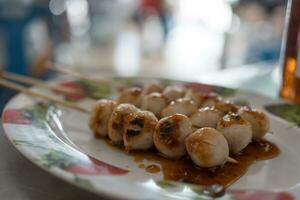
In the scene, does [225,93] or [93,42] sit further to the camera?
[93,42]

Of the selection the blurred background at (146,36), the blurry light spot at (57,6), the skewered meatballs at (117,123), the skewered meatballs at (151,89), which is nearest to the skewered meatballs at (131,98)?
the skewered meatballs at (151,89)

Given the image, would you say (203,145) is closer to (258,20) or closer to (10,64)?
(10,64)

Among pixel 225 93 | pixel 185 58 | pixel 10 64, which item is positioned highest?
pixel 225 93

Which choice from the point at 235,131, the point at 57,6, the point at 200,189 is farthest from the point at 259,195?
the point at 57,6

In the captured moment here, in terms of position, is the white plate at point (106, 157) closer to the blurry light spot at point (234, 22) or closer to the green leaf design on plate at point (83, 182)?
the green leaf design on plate at point (83, 182)

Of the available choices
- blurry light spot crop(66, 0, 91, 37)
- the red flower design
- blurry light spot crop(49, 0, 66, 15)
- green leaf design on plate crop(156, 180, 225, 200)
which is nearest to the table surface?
green leaf design on plate crop(156, 180, 225, 200)

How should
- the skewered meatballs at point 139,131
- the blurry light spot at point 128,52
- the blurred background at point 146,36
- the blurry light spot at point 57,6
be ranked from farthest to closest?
the blurry light spot at point 128,52 → the blurry light spot at point 57,6 → the blurred background at point 146,36 → the skewered meatballs at point 139,131

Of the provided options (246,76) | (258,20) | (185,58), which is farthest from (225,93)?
(185,58)
